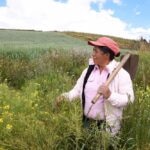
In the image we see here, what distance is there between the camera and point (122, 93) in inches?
213

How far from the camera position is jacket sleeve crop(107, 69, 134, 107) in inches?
208

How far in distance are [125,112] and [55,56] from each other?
31.9 feet

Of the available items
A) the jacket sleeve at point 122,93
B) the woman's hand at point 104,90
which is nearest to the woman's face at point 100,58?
the jacket sleeve at point 122,93

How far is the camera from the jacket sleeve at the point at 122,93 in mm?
5294

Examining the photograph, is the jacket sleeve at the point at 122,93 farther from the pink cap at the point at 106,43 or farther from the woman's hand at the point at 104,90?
the pink cap at the point at 106,43

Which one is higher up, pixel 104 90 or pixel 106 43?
pixel 106 43

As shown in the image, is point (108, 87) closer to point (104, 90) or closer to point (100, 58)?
point (104, 90)

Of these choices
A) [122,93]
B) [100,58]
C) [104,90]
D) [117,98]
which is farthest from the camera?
[100,58]

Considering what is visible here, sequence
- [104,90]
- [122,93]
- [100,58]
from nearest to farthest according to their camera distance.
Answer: [104,90] → [122,93] → [100,58]

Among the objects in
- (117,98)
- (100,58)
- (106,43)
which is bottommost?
(117,98)

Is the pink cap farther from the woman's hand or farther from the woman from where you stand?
the woman's hand

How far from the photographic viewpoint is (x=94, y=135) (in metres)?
5.24

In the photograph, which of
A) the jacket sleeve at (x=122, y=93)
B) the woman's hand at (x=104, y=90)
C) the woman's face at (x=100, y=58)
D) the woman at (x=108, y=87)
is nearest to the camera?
the woman's hand at (x=104, y=90)

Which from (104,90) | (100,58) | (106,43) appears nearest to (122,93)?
(104,90)
